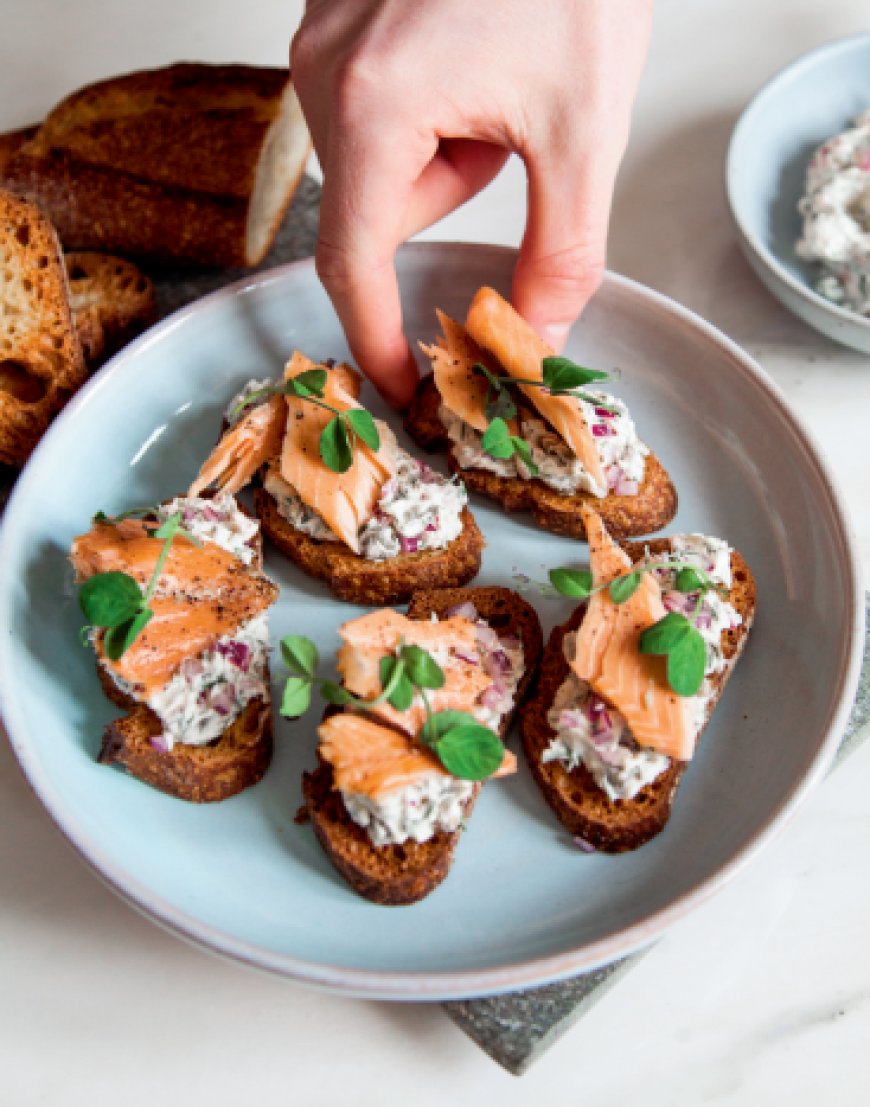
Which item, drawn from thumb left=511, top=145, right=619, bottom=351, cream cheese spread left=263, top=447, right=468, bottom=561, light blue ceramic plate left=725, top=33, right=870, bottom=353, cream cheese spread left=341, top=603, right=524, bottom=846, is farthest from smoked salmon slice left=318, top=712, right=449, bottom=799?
light blue ceramic plate left=725, top=33, right=870, bottom=353

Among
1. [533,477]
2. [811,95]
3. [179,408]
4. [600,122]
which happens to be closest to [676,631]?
[533,477]

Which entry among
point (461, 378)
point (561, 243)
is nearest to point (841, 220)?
point (561, 243)

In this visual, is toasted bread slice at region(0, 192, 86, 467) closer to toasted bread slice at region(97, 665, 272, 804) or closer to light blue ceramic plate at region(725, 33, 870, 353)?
toasted bread slice at region(97, 665, 272, 804)

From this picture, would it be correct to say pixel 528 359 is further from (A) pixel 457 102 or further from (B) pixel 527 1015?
(B) pixel 527 1015

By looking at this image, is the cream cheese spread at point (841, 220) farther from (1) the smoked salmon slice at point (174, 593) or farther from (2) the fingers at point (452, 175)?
(1) the smoked salmon slice at point (174, 593)

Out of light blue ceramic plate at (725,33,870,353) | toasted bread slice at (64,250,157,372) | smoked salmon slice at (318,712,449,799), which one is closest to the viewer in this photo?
smoked salmon slice at (318,712,449,799)

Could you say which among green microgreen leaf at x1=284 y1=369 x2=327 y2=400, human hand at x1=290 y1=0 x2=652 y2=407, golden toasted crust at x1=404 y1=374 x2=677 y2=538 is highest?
human hand at x1=290 y1=0 x2=652 y2=407
